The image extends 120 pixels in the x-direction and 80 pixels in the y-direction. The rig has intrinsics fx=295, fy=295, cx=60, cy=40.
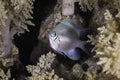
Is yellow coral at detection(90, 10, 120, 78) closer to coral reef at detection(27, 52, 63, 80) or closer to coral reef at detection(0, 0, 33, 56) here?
coral reef at detection(27, 52, 63, 80)

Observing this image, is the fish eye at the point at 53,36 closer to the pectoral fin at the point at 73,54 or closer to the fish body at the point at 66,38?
the fish body at the point at 66,38

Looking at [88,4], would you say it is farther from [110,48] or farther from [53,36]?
[110,48]

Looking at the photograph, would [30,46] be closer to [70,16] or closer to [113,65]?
[70,16]

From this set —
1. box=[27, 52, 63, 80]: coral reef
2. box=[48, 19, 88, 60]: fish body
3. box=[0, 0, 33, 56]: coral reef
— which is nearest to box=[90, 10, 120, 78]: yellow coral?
box=[48, 19, 88, 60]: fish body

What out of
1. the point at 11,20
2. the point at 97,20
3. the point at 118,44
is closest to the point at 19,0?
the point at 11,20

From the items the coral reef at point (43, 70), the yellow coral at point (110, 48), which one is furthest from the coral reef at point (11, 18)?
the yellow coral at point (110, 48)

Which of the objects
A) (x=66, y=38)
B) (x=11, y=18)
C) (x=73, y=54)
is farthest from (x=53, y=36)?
(x=11, y=18)
